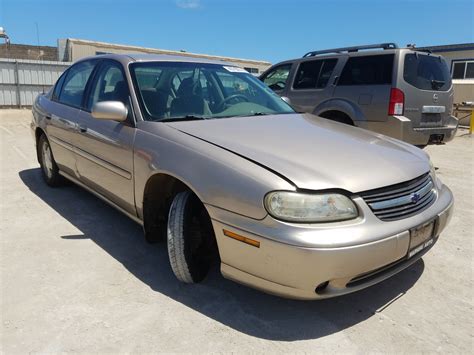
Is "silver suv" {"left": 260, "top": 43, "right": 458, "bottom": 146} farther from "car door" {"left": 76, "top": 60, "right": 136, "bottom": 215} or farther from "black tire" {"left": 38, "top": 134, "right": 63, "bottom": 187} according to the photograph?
"black tire" {"left": 38, "top": 134, "right": 63, "bottom": 187}

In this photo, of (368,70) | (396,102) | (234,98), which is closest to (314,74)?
(368,70)

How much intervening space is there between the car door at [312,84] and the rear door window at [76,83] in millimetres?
3802

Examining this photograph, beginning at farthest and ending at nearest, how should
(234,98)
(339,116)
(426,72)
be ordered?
(339,116) < (426,72) < (234,98)

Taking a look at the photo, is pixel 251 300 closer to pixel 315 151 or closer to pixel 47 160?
pixel 315 151

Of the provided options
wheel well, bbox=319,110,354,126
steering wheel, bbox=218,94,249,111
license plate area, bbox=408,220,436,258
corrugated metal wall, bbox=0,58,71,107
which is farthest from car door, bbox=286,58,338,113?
corrugated metal wall, bbox=0,58,71,107

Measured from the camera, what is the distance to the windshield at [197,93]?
3221 mm

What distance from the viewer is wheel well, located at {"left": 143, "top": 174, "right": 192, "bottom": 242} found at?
2.97 meters

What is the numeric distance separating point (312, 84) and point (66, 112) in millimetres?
4373

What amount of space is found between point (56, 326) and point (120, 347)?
1.51ft

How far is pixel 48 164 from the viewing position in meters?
5.09

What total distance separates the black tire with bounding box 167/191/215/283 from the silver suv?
4114 millimetres

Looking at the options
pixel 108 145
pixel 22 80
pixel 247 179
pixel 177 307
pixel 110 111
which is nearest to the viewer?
pixel 247 179

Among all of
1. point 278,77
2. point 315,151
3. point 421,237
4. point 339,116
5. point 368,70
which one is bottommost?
point 421,237

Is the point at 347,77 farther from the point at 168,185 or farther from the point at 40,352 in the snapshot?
the point at 40,352
